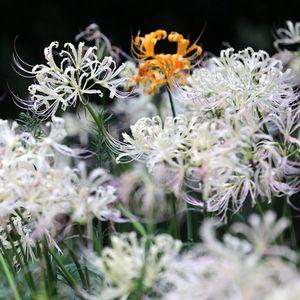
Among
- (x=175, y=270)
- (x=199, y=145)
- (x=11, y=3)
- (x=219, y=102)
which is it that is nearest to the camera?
(x=175, y=270)

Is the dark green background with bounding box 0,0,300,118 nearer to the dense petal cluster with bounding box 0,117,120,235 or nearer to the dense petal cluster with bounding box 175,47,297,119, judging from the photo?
the dense petal cluster with bounding box 175,47,297,119

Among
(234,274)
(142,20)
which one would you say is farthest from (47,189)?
A: (142,20)

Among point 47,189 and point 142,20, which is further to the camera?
point 142,20

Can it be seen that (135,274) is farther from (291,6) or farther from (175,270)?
(291,6)


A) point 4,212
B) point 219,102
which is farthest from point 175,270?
point 219,102

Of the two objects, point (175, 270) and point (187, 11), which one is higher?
point (187, 11)

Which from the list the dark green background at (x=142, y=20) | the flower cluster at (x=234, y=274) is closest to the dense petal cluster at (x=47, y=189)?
the flower cluster at (x=234, y=274)

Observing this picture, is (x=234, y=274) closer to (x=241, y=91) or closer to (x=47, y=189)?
(x=47, y=189)

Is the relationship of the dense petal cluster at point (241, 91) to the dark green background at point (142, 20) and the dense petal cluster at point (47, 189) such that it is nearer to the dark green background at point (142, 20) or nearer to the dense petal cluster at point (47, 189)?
the dense petal cluster at point (47, 189)
